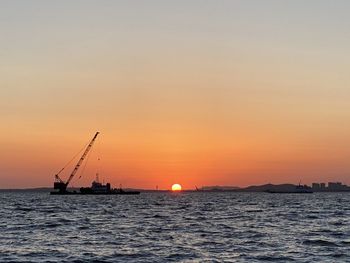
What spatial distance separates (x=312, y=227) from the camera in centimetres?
8394

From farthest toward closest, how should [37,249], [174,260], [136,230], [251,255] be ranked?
[136,230], [37,249], [251,255], [174,260]

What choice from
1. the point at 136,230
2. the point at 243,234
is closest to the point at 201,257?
the point at 243,234

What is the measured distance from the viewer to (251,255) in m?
53.8

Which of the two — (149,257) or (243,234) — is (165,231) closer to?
(243,234)

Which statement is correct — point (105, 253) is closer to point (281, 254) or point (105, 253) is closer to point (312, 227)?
point (281, 254)

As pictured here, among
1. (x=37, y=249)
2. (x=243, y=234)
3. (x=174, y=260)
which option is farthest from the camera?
(x=243, y=234)

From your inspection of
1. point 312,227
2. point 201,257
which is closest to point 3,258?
point 201,257

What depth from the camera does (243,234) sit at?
240 ft

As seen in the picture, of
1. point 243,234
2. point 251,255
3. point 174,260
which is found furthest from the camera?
point 243,234

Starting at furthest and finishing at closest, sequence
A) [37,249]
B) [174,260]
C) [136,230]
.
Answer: [136,230], [37,249], [174,260]

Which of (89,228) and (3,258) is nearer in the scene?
(3,258)

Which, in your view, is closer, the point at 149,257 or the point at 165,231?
the point at 149,257

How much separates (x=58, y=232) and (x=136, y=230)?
33.4ft

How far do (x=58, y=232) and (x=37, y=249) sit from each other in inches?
703
